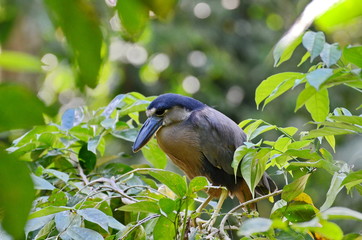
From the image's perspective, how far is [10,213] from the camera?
0.31 m

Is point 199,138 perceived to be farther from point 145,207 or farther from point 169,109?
point 145,207

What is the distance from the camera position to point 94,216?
108 cm

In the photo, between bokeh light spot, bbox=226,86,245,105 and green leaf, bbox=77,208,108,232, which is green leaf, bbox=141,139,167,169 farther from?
bokeh light spot, bbox=226,86,245,105

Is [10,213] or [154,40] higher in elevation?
[10,213]

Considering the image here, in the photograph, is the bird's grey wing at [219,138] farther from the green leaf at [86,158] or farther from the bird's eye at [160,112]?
the green leaf at [86,158]

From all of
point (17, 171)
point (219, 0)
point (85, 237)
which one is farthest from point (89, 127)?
point (219, 0)

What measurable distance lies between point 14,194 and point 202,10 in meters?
6.10

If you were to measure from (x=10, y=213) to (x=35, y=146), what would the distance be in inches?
45.5

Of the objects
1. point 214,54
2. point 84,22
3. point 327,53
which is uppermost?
point 84,22

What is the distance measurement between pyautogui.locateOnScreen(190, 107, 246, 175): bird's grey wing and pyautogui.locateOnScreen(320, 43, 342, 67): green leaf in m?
0.93

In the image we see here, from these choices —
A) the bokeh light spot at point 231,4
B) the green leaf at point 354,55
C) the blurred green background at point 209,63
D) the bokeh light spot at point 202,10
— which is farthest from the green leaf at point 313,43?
the bokeh light spot at point 231,4

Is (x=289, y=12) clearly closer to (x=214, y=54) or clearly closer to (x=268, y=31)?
(x=268, y=31)

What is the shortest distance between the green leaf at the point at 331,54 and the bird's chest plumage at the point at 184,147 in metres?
1.01

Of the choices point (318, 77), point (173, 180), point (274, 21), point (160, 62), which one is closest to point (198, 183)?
point (173, 180)
